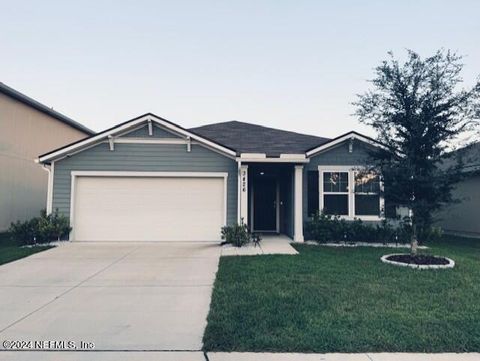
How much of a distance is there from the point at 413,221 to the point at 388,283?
265cm

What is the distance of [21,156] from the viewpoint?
46.8ft

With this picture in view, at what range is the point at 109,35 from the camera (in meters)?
12.5

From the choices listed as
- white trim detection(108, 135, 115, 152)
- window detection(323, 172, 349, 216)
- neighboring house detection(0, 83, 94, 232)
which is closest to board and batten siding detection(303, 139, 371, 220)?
window detection(323, 172, 349, 216)

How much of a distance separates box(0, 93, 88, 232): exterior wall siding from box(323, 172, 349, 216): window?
12.0m

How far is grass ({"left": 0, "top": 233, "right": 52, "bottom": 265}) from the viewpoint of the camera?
8047 mm

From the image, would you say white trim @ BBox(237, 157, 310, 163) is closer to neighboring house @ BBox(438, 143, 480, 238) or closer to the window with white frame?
the window with white frame

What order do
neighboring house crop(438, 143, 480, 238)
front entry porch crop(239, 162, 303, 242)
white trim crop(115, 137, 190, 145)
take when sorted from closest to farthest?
1. white trim crop(115, 137, 190, 145)
2. front entry porch crop(239, 162, 303, 242)
3. neighboring house crop(438, 143, 480, 238)

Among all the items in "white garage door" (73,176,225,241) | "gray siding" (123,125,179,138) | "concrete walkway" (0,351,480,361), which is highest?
"gray siding" (123,125,179,138)

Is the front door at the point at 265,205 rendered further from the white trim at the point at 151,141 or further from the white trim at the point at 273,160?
the white trim at the point at 151,141

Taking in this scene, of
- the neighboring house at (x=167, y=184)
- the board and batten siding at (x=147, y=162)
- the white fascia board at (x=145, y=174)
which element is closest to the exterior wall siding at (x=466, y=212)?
the neighboring house at (x=167, y=184)

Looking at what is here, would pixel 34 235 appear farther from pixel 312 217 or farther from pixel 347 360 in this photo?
pixel 347 360

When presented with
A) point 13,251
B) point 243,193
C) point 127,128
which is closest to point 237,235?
point 243,193

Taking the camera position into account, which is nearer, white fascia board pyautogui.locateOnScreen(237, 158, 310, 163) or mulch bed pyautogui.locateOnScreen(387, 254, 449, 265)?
mulch bed pyautogui.locateOnScreen(387, 254, 449, 265)

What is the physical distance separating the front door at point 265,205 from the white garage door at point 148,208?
2.59m
